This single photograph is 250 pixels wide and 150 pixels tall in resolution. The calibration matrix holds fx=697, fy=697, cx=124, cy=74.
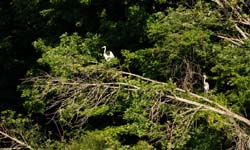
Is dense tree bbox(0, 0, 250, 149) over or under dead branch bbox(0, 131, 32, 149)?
over

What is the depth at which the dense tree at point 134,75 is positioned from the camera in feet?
43.8

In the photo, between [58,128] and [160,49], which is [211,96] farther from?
[58,128]

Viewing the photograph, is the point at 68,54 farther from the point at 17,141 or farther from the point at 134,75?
the point at 17,141

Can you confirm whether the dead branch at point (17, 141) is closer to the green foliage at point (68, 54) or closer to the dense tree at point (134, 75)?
the dense tree at point (134, 75)

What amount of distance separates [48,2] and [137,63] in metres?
2.90

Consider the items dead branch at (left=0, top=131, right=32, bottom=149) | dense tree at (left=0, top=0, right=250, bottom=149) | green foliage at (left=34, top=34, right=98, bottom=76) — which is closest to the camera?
dense tree at (left=0, top=0, right=250, bottom=149)

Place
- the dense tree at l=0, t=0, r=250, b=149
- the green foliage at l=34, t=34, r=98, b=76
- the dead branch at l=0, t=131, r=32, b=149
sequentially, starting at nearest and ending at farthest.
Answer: the dense tree at l=0, t=0, r=250, b=149 < the green foliage at l=34, t=34, r=98, b=76 < the dead branch at l=0, t=131, r=32, b=149

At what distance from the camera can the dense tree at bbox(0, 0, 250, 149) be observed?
43.8ft

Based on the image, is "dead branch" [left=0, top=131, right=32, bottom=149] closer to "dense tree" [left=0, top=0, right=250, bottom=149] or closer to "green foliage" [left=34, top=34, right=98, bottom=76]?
"dense tree" [left=0, top=0, right=250, bottom=149]

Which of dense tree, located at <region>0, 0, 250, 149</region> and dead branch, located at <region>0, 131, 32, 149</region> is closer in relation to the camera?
dense tree, located at <region>0, 0, 250, 149</region>

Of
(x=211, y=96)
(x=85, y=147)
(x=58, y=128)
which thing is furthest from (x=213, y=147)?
(x=58, y=128)

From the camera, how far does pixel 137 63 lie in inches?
631

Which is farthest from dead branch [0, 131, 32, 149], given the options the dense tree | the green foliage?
the green foliage

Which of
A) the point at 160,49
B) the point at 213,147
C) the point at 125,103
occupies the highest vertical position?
the point at 160,49
